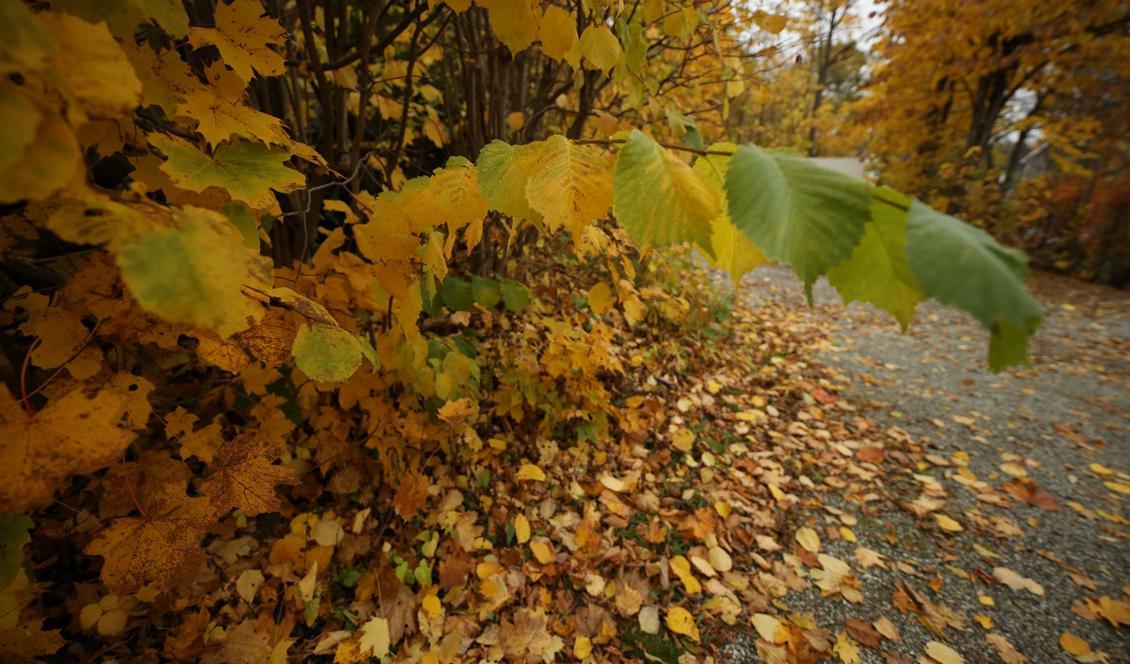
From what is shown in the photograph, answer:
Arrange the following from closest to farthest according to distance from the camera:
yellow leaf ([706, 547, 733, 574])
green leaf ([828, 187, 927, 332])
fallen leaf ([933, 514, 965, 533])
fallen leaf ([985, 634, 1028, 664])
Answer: green leaf ([828, 187, 927, 332]) < fallen leaf ([985, 634, 1028, 664]) < yellow leaf ([706, 547, 733, 574]) < fallen leaf ([933, 514, 965, 533])

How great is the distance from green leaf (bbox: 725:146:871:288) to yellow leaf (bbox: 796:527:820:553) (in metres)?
2.48

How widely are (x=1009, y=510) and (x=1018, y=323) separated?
3.61 metres

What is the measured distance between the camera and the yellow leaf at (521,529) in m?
2.16

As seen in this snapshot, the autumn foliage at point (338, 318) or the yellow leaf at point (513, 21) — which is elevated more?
the yellow leaf at point (513, 21)

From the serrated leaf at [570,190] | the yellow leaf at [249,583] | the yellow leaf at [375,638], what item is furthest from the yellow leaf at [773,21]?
the yellow leaf at [249,583]

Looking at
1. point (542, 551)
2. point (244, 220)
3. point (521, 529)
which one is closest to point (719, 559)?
point (542, 551)

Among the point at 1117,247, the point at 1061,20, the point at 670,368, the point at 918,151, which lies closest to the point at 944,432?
the point at 670,368

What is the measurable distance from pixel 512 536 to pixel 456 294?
1209 millimetres

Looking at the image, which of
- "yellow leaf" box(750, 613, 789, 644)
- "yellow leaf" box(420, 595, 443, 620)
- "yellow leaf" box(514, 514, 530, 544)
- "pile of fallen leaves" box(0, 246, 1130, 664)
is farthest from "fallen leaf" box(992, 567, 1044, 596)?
"yellow leaf" box(420, 595, 443, 620)

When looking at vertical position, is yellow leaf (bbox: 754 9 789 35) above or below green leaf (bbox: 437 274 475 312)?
above

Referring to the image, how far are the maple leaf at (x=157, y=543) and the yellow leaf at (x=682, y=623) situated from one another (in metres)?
A: 1.75

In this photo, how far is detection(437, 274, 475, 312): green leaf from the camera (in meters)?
2.05

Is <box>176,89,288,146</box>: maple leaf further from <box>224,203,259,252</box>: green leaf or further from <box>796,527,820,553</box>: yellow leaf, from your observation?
<box>796,527,820,553</box>: yellow leaf

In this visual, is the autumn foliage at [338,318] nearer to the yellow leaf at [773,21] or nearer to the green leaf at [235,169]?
the green leaf at [235,169]
